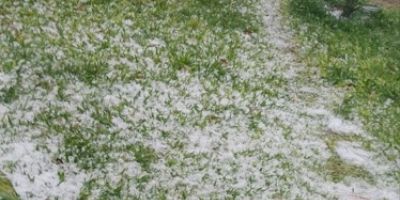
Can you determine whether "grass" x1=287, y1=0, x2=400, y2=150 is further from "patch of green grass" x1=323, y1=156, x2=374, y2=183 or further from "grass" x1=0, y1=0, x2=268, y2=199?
"grass" x1=0, y1=0, x2=268, y2=199

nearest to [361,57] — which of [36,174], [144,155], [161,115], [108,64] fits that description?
[161,115]

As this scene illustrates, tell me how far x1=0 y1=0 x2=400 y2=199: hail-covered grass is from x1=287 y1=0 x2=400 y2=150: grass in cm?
52

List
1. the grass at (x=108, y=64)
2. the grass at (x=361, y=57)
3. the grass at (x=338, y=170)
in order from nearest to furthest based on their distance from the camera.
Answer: the grass at (x=108, y=64), the grass at (x=338, y=170), the grass at (x=361, y=57)

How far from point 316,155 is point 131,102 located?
3566mm

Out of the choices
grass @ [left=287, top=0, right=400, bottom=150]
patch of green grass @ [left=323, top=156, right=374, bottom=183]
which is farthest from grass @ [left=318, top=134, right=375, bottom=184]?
grass @ [left=287, top=0, right=400, bottom=150]

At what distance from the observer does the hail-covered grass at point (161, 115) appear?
8195 mm

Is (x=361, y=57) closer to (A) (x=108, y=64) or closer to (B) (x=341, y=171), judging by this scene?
(B) (x=341, y=171)

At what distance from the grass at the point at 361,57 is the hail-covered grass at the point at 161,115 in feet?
1.72

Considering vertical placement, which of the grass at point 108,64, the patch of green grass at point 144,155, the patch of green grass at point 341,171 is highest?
the grass at point 108,64

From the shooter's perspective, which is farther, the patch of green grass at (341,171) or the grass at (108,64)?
the patch of green grass at (341,171)

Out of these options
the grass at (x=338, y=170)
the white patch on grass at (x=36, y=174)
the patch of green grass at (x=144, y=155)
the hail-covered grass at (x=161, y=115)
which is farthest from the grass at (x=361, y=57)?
the white patch on grass at (x=36, y=174)

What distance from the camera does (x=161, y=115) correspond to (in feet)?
33.0

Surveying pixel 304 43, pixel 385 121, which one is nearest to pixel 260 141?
pixel 385 121

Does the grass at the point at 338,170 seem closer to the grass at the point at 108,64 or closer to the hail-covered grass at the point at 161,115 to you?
the hail-covered grass at the point at 161,115
